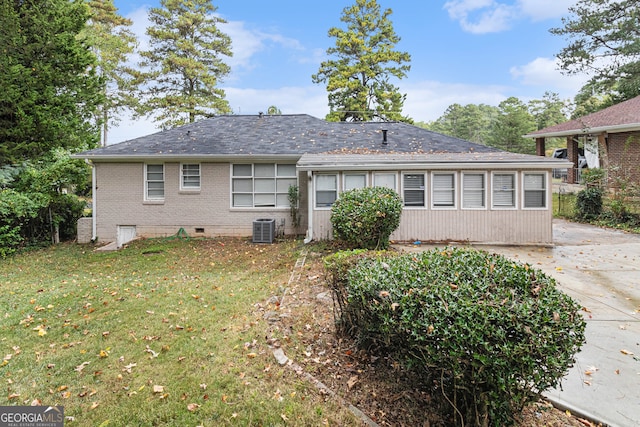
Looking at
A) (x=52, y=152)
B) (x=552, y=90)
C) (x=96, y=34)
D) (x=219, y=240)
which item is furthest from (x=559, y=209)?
(x=552, y=90)

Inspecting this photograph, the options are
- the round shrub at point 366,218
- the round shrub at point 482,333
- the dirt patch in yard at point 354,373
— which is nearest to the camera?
the round shrub at point 482,333

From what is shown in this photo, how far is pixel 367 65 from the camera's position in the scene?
25.8 metres

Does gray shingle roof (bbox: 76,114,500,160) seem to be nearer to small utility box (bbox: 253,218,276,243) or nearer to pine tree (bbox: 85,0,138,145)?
small utility box (bbox: 253,218,276,243)

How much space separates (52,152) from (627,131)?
23400mm

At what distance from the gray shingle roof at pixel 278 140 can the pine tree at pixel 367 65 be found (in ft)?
39.0

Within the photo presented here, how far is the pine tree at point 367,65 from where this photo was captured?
1019 inches

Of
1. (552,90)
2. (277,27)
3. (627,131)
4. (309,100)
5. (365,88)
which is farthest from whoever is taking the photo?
(552,90)

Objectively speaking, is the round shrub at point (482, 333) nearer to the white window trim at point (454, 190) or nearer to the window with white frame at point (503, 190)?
the white window trim at point (454, 190)

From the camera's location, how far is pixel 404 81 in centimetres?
2667

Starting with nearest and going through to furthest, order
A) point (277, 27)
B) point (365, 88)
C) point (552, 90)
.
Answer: point (277, 27), point (365, 88), point (552, 90)

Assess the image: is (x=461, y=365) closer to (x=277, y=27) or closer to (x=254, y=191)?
(x=254, y=191)

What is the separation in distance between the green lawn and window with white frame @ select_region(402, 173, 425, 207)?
4299mm

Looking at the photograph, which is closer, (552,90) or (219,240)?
(219,240)

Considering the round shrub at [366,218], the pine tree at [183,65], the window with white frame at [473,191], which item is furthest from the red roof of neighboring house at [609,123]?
the pine tree at [183,65]
